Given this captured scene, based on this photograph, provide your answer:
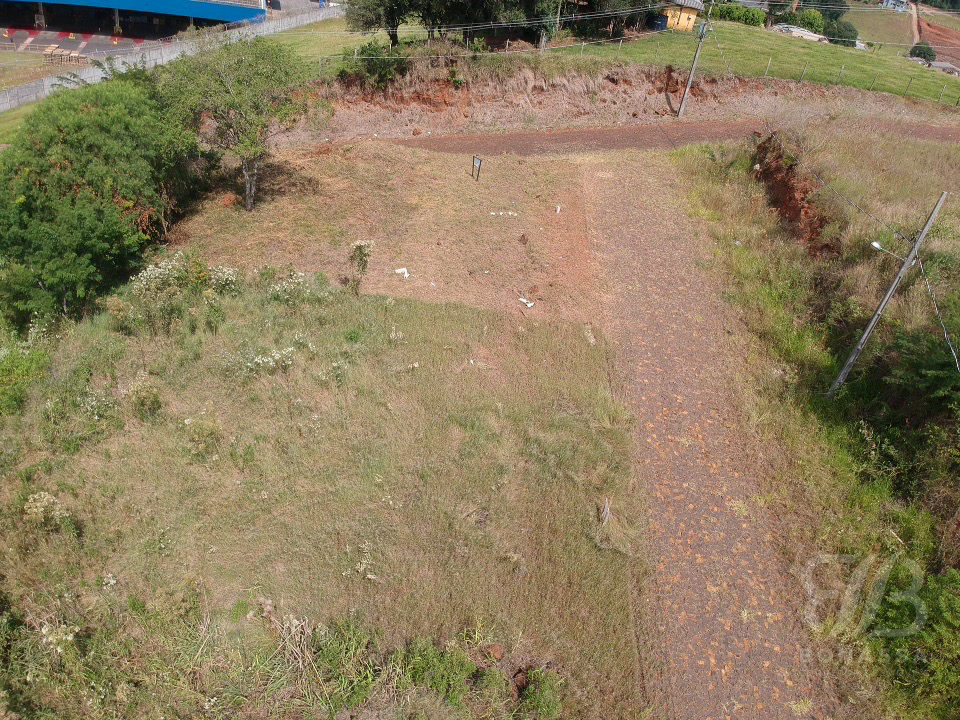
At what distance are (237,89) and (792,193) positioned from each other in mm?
16772

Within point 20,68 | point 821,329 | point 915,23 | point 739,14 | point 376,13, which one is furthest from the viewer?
point 915,23

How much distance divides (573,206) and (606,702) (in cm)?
1513

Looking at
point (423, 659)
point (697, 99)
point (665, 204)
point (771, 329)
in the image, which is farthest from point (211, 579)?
point (697, 99)

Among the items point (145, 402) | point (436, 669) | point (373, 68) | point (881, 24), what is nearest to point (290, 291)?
point (145, 402)

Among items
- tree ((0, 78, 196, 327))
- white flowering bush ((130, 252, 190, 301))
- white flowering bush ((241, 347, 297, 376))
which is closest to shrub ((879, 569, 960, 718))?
white flowering bush ((241, 347, 297, 376))

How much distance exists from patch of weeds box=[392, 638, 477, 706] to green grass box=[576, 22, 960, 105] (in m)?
28.0

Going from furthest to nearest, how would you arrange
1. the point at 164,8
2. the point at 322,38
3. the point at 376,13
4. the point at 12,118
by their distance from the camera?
the point at 164,8 → the point at 322,38 → the point at 12,118 → the point at 376,13

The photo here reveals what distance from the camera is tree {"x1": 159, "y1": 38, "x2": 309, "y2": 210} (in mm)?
16969

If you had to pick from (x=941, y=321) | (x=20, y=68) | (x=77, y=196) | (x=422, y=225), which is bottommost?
(x=20, y=68)

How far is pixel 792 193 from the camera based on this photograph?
17.9 meters

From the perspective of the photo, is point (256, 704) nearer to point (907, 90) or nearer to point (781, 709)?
point (781, 709)

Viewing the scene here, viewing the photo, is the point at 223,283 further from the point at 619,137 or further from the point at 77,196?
the point at 619,137

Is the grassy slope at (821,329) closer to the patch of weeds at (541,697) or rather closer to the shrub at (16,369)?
the patch of weeds at (541,697)

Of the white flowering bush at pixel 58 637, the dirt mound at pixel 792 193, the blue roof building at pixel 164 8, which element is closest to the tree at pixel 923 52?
the dirt mound at pixel 792 193
